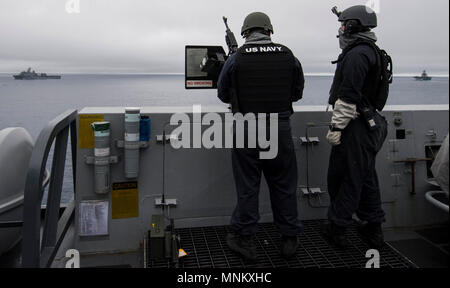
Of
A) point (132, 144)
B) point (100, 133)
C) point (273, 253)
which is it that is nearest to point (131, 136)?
point (132, 144)

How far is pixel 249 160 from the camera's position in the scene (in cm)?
283

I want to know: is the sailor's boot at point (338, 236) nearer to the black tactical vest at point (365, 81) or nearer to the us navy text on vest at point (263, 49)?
the black tactical vest at point (365, 81)

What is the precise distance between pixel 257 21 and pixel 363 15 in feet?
2.44

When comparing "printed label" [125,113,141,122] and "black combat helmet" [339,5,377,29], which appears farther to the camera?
"printed label" [125,113,141,122]

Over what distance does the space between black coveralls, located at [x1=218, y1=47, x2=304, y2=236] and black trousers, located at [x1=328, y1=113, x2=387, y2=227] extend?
355 mm

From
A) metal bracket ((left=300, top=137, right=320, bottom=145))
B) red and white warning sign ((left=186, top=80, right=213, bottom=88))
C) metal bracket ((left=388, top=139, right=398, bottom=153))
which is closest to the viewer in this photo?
red and white warning sign ((left=186, top=80, right=213, bottom=88))

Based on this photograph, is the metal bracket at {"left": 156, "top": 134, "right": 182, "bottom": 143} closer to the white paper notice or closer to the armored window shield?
the armored window shield

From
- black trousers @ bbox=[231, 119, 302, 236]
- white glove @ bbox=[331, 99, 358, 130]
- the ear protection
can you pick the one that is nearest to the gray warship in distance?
black trousers @ bbox=[231, 119, 302, 236]

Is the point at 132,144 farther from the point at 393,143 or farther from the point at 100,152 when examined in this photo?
the point at 393,143

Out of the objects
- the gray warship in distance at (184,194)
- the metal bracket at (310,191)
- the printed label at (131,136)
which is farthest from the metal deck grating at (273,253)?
the printed label at (131,136)

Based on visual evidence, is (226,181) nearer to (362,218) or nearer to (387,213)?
(362,218)

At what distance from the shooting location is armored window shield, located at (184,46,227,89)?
3.21 metres

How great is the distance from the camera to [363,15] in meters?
2.84

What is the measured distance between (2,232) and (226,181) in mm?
1672
